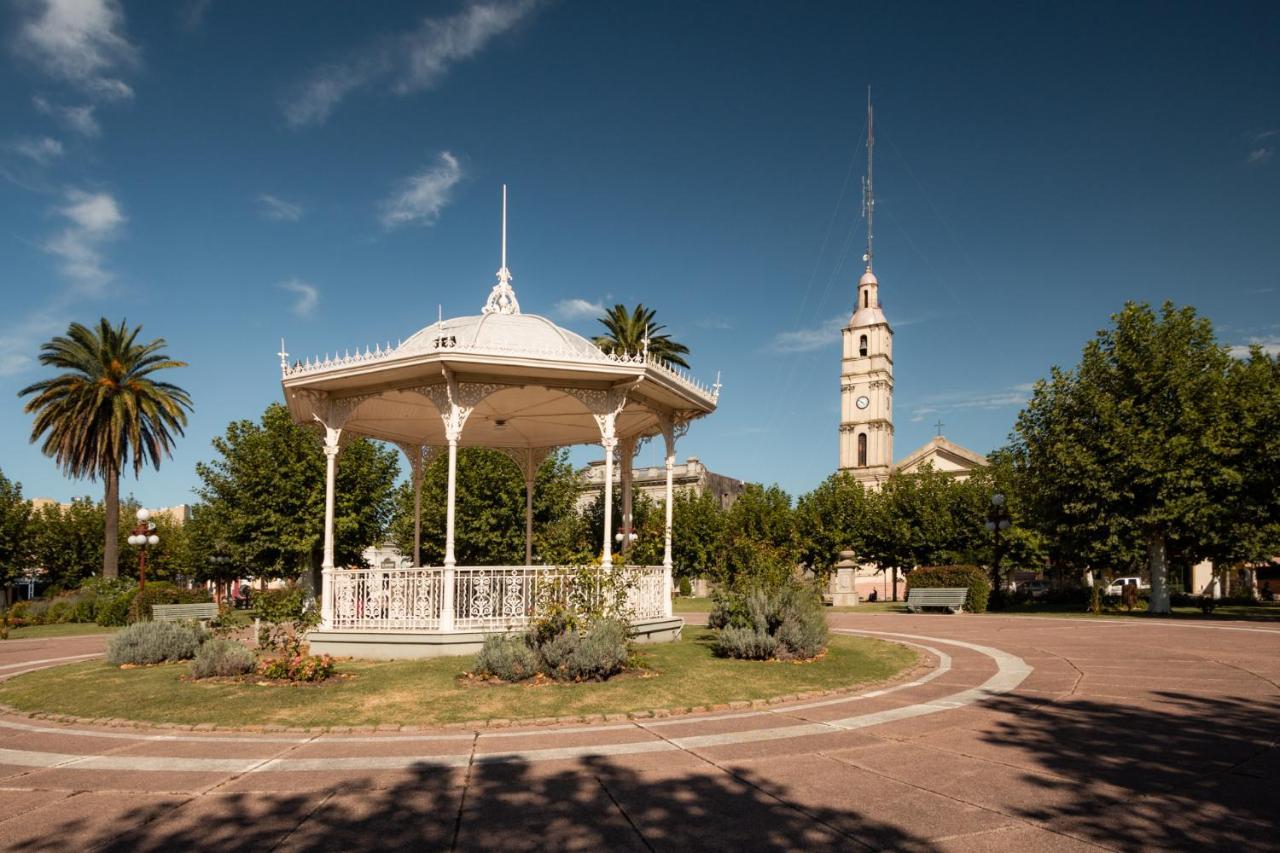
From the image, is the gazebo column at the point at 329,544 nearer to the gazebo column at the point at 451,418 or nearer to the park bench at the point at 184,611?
the gazebo column at the point at 451,418

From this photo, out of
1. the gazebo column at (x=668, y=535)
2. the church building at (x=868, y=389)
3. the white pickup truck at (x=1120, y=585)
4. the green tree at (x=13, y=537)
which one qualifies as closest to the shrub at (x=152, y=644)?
the gazebo column at (x=668, y=535)

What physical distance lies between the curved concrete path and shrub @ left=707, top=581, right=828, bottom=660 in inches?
123

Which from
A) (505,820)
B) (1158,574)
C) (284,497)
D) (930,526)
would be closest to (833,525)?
(930,526)

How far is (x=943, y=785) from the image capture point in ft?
A: 19.9

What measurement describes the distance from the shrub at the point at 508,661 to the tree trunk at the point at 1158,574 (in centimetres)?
2263

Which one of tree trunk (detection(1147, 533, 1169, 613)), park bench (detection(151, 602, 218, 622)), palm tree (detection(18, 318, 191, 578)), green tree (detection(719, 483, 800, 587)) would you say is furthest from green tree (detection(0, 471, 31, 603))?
tree trunk (detection(1147, 533, 1169, 613))

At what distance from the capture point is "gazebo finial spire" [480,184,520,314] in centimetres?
1691

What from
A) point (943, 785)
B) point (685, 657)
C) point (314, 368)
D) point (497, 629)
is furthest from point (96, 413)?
point (943, 785)

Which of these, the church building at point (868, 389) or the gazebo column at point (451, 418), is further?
the church building at point (868, 389)

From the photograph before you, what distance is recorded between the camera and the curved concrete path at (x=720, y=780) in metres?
5.11

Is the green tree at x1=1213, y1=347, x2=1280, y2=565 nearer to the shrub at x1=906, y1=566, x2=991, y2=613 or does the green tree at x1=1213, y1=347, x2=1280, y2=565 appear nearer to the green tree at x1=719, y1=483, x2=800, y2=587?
the shrub at x1=906, y1=566, x2=991, y2=613

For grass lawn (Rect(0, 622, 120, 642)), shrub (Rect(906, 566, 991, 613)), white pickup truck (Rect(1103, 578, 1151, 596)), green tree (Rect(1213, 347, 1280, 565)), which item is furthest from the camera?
white pickup truck (Rect(1103, 578, 1151, 596))

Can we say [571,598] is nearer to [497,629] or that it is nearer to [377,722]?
[497,629]

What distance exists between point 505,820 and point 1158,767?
5.32 metres
